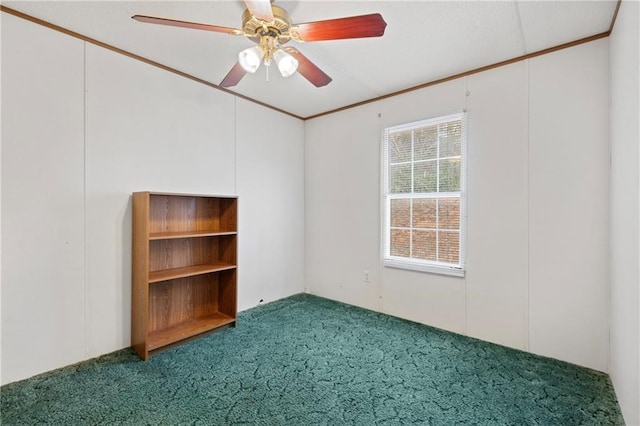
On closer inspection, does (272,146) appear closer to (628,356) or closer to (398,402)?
(398,402)

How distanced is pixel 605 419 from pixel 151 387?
Answer: 2.78 metres

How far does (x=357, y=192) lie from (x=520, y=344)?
218cm

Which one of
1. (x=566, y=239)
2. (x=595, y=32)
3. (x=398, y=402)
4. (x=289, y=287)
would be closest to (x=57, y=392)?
(x=398, y=402)

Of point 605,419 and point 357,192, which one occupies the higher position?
point 357,192

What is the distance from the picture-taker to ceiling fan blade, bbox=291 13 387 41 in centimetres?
153

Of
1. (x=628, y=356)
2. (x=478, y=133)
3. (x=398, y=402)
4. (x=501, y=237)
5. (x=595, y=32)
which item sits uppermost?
(x=595, y=32)

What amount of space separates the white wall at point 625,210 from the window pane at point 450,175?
1.08 m

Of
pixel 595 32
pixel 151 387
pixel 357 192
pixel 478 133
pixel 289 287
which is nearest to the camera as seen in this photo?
pixel 151 387

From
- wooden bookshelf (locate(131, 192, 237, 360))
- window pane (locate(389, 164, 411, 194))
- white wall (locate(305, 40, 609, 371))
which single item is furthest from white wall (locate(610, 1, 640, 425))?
wooden bookshelf (locate(131, 192, 237, 360))

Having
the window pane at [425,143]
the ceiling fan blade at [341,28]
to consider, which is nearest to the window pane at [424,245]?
the window pane at [425,143]

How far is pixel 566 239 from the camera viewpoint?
2334 mm

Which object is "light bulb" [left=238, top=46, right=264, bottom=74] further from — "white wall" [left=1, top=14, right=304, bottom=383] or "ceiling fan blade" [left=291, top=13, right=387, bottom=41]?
"white wall" [left=1, top=14, right=304, bottom=383]

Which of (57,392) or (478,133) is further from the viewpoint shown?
(478,133)

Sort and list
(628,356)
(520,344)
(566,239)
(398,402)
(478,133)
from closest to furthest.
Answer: (628,356)
(398,402)
(566,239)
(520,344)
(478,133)
